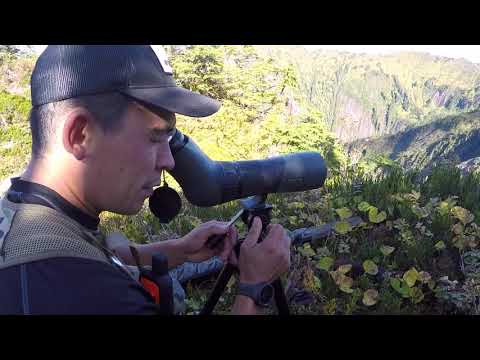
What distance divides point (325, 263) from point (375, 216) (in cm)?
67

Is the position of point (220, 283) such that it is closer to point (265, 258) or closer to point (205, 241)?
point (205, 241)

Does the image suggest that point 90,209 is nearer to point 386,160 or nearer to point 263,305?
point 263,305

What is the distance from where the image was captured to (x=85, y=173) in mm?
1212

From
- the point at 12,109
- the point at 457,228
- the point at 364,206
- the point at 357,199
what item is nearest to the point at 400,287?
the point at 457,228

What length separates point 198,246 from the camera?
190 cm

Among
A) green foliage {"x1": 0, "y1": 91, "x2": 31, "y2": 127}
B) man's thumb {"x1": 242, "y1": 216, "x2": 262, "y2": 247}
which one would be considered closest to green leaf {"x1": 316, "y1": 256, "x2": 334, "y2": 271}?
man's thumb {"x1": 242, "y1": 216, "x2": 262, "y2": 247}

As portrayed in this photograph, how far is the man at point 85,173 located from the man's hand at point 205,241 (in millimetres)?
405

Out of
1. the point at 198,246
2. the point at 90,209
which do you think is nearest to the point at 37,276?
the point at 90,209

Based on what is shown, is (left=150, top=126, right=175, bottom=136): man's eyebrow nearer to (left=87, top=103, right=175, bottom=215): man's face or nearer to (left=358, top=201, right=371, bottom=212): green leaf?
(left=87, top=103, right=175, bottom=215): man's face

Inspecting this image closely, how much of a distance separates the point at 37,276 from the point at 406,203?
2.86 metres

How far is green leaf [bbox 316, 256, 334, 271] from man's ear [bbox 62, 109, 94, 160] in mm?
1845

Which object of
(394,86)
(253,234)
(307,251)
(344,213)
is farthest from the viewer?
(394,86)

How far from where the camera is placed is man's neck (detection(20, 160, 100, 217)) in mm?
1198

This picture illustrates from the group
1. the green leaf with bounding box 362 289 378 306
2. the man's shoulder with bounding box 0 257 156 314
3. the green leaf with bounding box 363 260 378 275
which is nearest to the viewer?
the man's shoulder with bounding box 0 257 156 314
